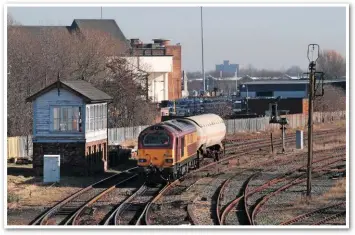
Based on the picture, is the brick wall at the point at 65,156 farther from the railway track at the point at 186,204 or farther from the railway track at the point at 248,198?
the railway track at the point at 248,198

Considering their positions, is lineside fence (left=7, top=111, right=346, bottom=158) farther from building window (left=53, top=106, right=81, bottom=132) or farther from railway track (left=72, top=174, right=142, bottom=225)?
railway track (left=72, top=174, right=142, bottom=225)

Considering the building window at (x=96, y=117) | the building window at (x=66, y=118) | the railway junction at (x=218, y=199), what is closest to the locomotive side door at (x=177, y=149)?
the railway junction at (x=218, y=199)

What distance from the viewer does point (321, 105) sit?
7281 cm

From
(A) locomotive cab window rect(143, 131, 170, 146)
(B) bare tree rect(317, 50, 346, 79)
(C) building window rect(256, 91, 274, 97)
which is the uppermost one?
(B) bare tree rect(317, 50, 346, 79)

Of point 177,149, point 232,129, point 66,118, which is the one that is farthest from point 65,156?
point 232,129

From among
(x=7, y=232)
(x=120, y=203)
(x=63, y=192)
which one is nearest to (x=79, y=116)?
(x=63, y=192)

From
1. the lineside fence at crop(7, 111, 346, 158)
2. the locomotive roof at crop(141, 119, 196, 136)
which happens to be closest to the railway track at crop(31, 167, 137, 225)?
the locomotive roof at crop(141, 119, 196, 136)

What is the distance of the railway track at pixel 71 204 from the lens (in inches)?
779

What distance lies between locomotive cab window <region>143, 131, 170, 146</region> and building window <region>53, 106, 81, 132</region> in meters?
4.14

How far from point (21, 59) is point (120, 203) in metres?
24.4

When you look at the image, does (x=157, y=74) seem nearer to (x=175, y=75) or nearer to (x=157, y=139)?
(x=175, y=75)

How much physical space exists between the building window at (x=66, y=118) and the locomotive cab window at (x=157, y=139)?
4145mm

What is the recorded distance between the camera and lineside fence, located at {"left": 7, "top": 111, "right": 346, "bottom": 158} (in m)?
36.2

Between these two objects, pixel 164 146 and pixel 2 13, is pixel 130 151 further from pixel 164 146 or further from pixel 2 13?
pixel 2 13
